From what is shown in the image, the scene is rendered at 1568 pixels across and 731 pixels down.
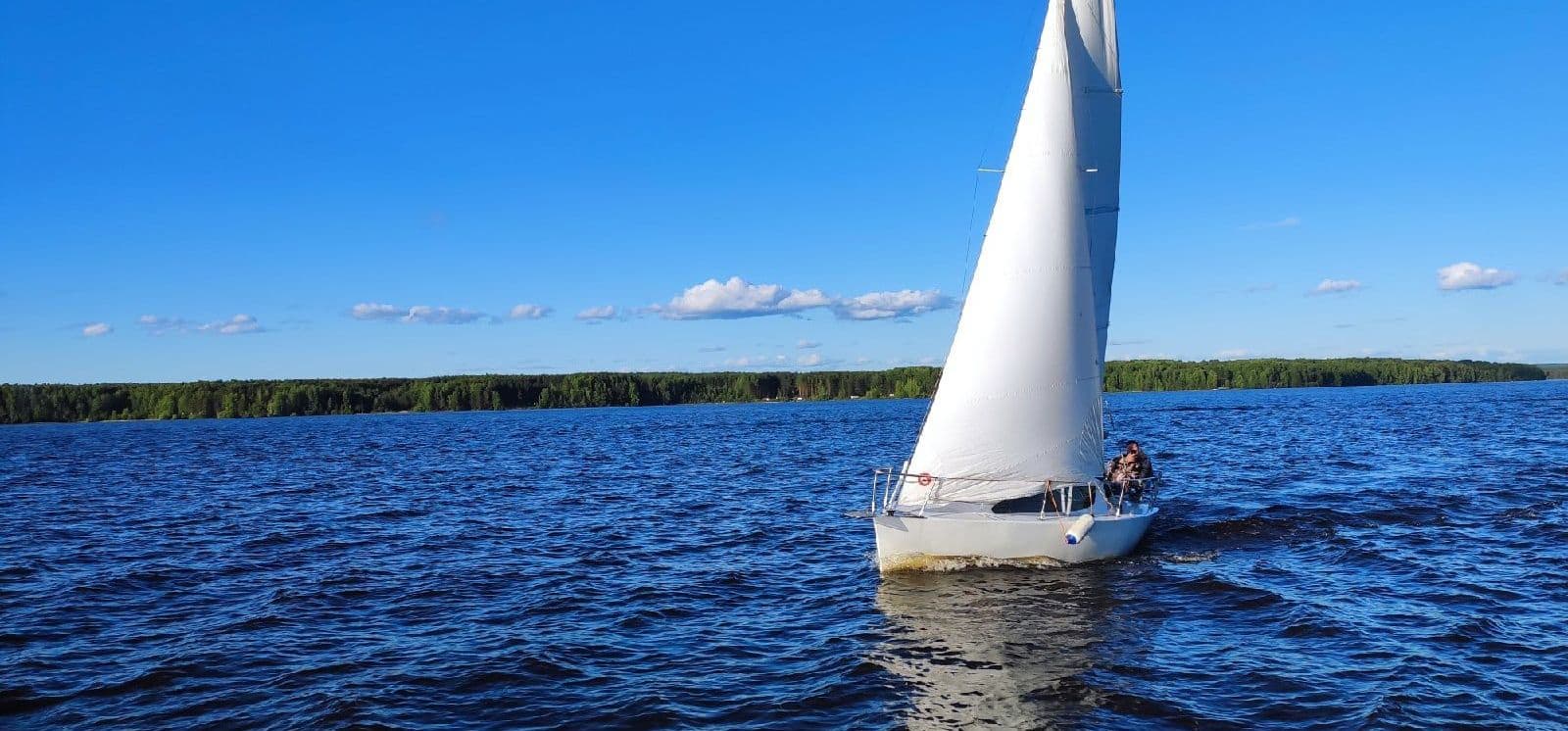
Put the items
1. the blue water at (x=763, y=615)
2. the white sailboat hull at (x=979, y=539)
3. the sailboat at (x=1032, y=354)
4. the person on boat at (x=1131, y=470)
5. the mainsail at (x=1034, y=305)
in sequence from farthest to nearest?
1. the person on boat at (x=1131, y=470)
2. the mainsail at (x=1034, y=305)
3. the sailboat at (x=1032, y=354)
4. the white sailboat hull at (x=979, y=539)
5. the blue water at (x=763, y=615)

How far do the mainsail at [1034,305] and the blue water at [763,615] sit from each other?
8.13ft

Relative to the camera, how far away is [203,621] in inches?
754

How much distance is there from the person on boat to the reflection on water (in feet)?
13.0

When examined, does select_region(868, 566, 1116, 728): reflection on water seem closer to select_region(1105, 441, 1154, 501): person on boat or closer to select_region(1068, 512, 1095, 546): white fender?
select_region(1068, 512, 1095, 546): white fender

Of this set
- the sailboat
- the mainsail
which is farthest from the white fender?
the mainsail

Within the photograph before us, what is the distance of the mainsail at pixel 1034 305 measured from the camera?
21.7 m

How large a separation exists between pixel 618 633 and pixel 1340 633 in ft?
40.6

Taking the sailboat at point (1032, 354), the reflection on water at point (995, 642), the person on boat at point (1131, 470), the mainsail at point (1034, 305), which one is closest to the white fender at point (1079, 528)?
the sailboat at point (1032, 354)

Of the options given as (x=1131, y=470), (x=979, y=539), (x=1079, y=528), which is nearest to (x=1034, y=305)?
(x=1079, y=528)

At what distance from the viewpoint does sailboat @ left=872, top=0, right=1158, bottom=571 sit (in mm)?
21547

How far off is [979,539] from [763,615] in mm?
5114

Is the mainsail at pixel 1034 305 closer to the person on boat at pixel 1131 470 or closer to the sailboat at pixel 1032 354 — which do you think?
the sailboat at pixel 1032 354

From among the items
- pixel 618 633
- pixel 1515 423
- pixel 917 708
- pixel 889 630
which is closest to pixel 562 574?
Answer: pixel 618 633

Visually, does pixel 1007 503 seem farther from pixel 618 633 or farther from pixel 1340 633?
pixel 618 633
